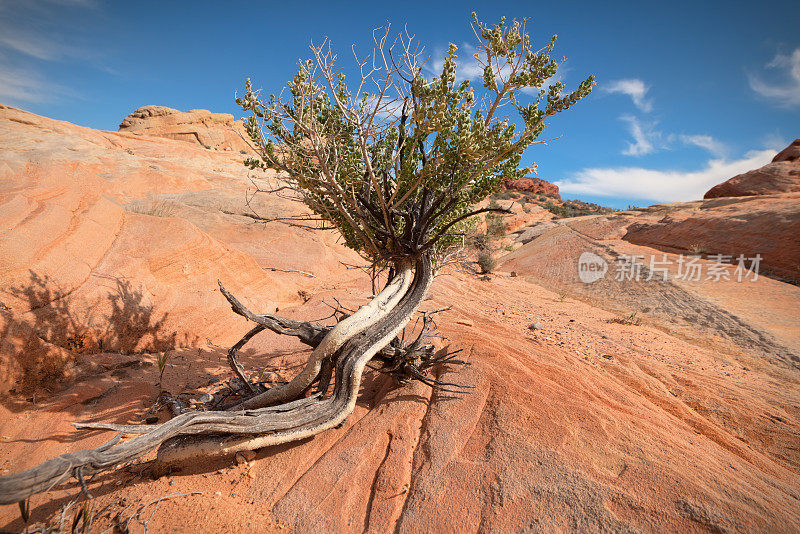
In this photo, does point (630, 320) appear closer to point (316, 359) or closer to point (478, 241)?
point (478, 241)

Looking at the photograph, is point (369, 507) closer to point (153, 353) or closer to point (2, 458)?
point (2, 458)

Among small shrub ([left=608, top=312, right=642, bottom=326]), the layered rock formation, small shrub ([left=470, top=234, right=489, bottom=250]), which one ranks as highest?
small shrub ([left=470, top=234, right=489, bottom=250])

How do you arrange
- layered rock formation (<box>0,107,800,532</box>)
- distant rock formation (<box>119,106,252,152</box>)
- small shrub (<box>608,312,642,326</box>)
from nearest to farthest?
layered rock formation (<box>0,107,800,532</box>)
small shrub (<box>608,312,642,326</box>)
distant rock formation (<box>119,106,252,152</box>)

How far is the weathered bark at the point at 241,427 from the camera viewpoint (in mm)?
1786

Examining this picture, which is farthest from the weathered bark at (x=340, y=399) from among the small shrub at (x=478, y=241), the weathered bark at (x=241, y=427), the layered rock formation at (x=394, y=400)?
the small shrub at (x=478, y=241)

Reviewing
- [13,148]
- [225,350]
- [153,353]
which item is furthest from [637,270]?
[13,148]

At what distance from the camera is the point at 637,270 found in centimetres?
1207

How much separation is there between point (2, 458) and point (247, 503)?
6.83ft

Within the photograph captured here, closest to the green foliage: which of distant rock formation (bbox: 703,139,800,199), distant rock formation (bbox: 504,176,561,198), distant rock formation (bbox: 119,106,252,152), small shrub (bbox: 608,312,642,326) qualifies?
small shrub (bbox: 608,312,642,326)

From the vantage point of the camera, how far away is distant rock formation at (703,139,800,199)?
1911cm

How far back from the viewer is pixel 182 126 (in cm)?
3875

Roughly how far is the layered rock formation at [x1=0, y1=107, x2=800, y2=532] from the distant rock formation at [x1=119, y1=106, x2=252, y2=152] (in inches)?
1424

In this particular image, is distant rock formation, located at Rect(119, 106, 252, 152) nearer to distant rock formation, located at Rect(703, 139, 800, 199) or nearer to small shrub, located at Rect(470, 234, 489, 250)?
small shrub, located at Rect(470, 234, 489, 250)

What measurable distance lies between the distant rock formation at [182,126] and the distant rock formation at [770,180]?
4138 centimetres
